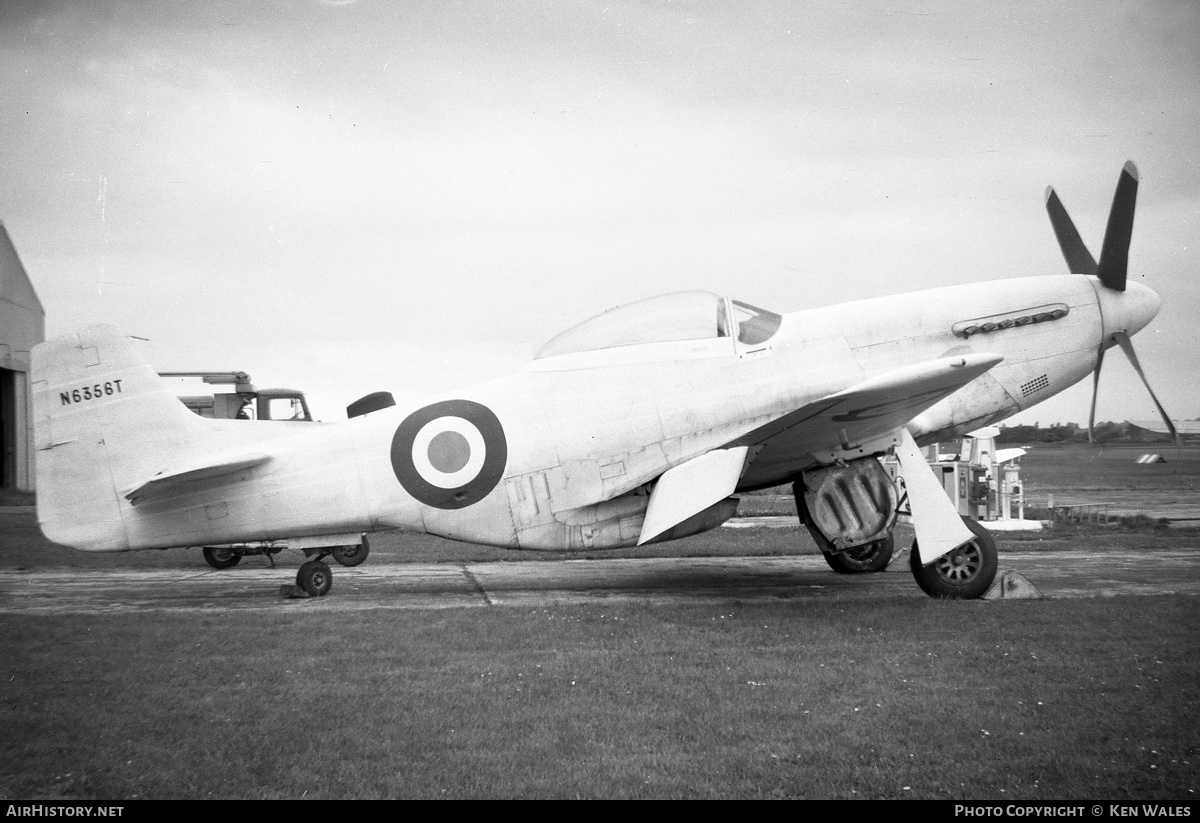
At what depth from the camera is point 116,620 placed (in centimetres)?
834

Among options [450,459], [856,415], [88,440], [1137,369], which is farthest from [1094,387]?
[88,440]

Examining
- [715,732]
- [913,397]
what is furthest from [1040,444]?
[715,732]

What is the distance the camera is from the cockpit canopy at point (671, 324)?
9625mm

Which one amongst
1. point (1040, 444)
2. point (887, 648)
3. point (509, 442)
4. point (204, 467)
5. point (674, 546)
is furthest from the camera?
point (1040, 444)

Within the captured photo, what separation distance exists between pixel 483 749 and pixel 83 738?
2.28m

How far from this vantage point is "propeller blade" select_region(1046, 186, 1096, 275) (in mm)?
10992

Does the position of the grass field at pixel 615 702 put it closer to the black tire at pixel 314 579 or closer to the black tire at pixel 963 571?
the black tire at pixel 963 571

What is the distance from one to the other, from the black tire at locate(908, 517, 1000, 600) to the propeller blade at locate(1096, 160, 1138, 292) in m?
3.58

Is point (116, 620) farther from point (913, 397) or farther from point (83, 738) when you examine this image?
point (913, 397)

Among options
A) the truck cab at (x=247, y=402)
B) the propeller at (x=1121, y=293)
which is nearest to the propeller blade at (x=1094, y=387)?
the propeller at (x=1121, y=293)

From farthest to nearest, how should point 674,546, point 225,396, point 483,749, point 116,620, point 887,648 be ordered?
point 225,396 → point 674,546 → point 116,620 → point 887,648 → point 483,749

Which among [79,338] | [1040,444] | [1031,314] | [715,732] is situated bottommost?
[1040,444]

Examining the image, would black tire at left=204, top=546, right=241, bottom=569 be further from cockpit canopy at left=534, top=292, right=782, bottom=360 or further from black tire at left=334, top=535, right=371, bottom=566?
cockpit canopy at left=534, top=292, right=782, bottom=360

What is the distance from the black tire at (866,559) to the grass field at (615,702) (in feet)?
8.08
